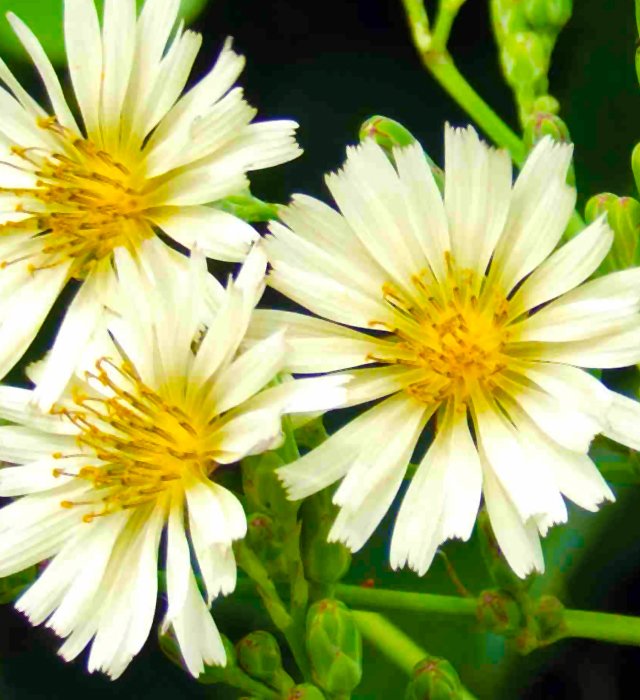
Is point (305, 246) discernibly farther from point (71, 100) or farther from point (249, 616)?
Result: point (71, 100)

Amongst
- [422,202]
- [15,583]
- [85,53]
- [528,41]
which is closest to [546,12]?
[528,41]

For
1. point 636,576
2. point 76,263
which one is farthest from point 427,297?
point 636,576

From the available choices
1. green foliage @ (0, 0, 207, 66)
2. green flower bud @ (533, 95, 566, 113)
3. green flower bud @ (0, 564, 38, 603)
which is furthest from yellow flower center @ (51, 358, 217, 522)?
green foliage @ (0, 0, 207, 66)

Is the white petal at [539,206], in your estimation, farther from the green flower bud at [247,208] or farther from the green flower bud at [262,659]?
the green flower bud at [262,659]

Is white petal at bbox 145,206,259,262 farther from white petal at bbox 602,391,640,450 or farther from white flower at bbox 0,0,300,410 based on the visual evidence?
white petal at bbox 602,391,640,450

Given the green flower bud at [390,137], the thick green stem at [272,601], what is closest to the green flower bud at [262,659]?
the thick green stem at [272,601]

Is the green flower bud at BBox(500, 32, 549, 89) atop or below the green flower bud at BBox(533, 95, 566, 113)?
atop

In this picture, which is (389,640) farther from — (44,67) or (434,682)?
(44,67)

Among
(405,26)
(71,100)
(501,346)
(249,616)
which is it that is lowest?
(249,616)
